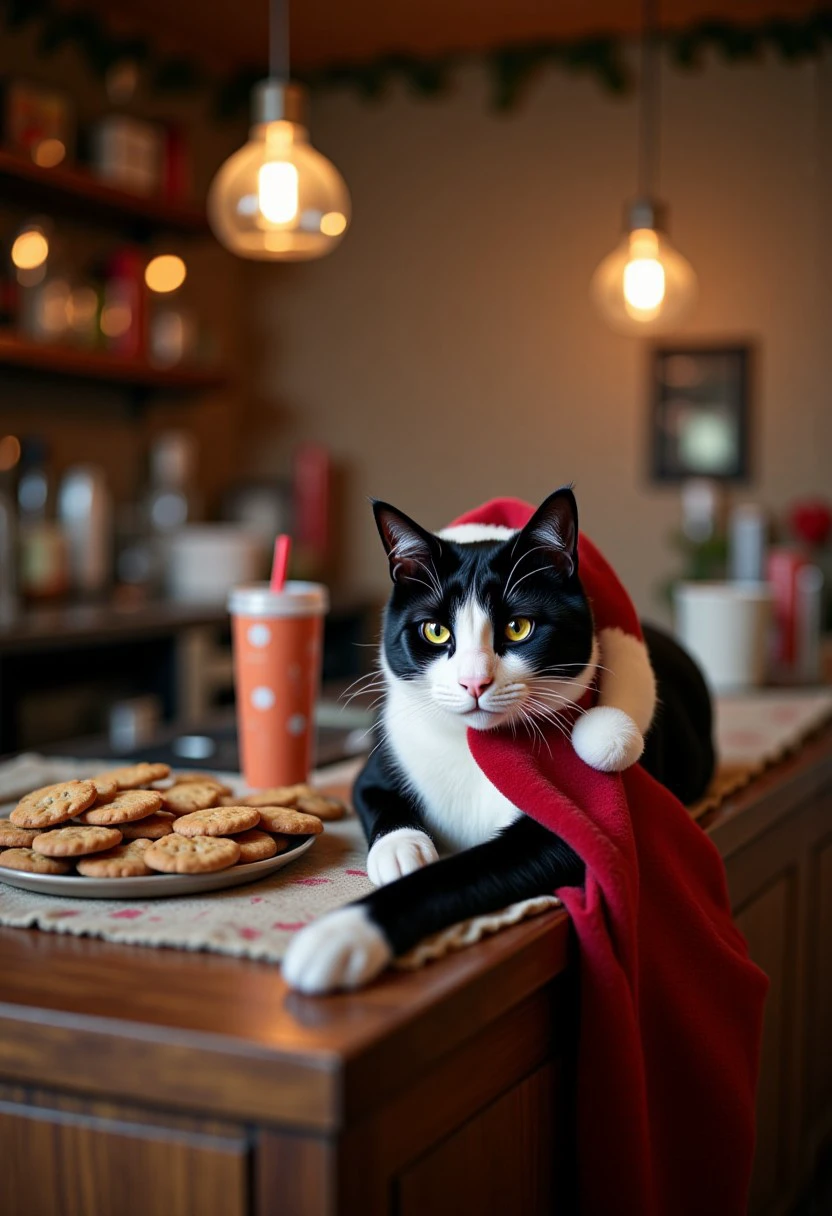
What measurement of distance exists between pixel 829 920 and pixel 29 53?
308cm

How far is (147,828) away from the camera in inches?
35.7

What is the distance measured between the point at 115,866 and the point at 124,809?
6 centimetres

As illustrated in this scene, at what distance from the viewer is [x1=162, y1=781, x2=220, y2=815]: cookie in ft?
3.15

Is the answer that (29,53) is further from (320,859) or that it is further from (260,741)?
(320,859)

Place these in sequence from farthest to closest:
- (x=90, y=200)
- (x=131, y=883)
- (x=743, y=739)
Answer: (x=90, y=200)
(x=743, y=739)
(x=131, y=883)

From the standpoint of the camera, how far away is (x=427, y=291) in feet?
13.8

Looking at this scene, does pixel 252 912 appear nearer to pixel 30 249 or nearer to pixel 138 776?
pixel 138 776

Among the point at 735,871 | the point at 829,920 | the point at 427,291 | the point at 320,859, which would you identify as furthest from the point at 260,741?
the point at 427,291

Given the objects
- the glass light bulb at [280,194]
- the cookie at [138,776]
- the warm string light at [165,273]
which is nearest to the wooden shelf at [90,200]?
the warm string light at [165,273]

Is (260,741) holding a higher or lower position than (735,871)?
higher

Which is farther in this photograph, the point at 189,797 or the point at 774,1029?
the point at 774,1029

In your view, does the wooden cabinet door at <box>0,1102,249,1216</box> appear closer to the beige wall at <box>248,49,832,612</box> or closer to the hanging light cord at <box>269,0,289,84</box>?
the hanging light cord at <box>269,0,289,84</box>

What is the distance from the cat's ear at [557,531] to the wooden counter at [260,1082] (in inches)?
11.5

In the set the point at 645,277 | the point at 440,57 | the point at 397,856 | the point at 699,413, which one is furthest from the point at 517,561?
the point at 440,57
